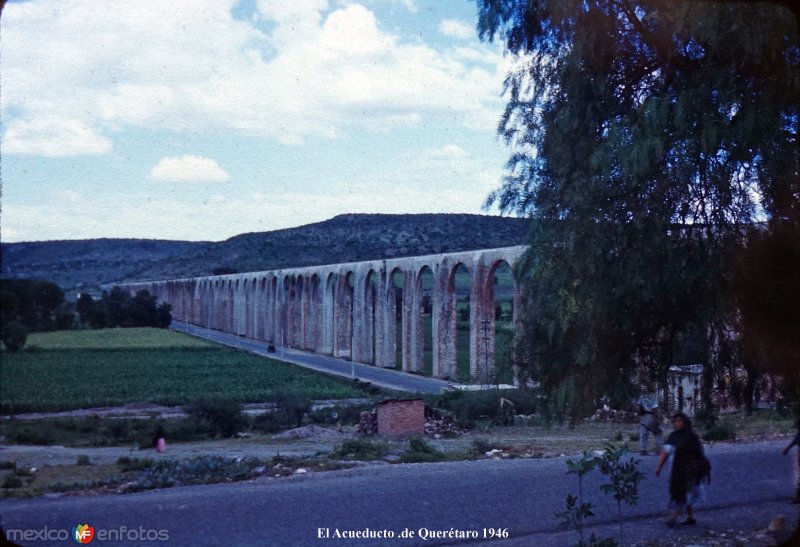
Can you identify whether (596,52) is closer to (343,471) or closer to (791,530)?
(791,530)

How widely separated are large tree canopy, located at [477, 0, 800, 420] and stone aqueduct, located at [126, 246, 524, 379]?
8.61 ft

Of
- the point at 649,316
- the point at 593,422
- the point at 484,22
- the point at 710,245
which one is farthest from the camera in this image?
the point at 593,422

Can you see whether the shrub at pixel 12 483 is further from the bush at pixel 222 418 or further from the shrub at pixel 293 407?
the shrub at pixel 293 407

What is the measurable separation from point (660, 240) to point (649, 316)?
0.64 m

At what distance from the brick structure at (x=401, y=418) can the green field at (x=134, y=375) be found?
24.1ft

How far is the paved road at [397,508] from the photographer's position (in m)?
6.03

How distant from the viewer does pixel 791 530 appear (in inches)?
220

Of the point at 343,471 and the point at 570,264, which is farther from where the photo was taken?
the point at 343,471

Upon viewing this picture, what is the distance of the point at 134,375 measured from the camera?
30.0 m

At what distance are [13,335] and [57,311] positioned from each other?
10003mm

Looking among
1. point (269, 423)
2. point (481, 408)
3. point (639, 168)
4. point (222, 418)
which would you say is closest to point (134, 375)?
point (269, 423)

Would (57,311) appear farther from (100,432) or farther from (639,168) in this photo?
(639,168)

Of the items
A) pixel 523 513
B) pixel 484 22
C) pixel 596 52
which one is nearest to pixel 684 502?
pixel 523 513

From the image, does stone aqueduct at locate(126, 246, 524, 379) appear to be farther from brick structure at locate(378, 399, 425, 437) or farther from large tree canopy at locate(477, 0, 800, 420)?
large tree canopy at locate(477, 0, 800, 420)
